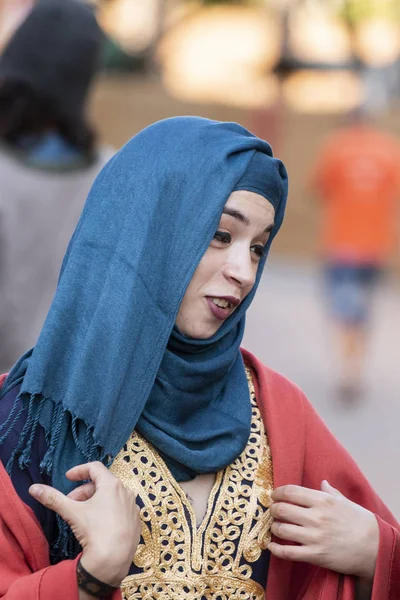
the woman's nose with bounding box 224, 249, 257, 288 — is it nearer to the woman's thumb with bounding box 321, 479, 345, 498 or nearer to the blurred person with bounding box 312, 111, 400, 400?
the woman's thumb with bounding box 321, 479, 345, 498

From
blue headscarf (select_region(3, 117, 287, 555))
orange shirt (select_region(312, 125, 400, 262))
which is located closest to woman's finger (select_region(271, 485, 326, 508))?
blue headscarf (select_region(3, 117, 287, 555))

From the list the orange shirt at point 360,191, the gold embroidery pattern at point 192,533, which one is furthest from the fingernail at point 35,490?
the orange shirt at point 360,191

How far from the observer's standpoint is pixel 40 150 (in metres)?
4.53

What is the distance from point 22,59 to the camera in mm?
4422

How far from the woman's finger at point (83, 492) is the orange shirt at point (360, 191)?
7.28m

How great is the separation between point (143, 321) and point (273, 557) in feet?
1.93

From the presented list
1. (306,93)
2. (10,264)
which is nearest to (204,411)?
(10,264)

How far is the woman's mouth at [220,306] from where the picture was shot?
2.52m

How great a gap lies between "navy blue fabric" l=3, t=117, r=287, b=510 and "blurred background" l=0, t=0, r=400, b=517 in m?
2.41

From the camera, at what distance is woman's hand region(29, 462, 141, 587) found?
2.22 m

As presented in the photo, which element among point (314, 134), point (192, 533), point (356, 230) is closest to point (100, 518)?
point (192, 533)

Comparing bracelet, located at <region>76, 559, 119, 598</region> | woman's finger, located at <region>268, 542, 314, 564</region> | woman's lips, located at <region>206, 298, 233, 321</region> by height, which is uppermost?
woman's lips, located at <region>206, 298, 233, 321</region>

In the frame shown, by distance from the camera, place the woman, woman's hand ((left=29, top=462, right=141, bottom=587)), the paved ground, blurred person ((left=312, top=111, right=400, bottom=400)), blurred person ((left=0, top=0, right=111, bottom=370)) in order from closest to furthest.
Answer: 1. woman's hand ((left=29, top=462, right=141, bottom=587))
2. the woman
3. blurred person ((left=0, top=0, right=111, bottom=370))
4. the paved ground
5. blurred person ((left=312, top=111, right=400, bottom=400))

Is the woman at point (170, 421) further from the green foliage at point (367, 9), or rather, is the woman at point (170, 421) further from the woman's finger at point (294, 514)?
the green foliage at point (367, 9)
